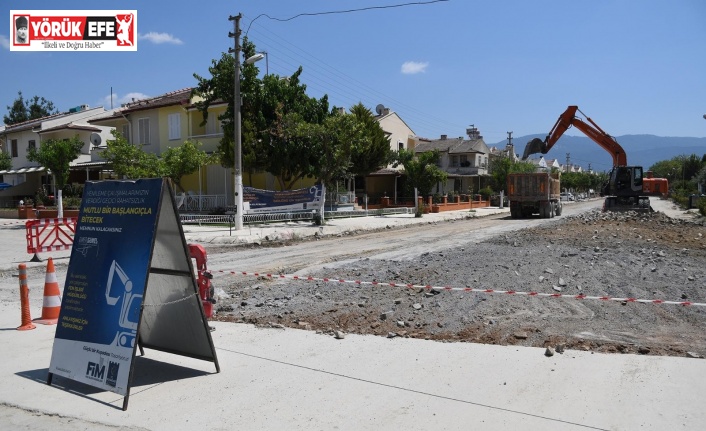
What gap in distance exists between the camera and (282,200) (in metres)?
24.9

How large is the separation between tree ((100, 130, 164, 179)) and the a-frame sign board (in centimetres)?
1992

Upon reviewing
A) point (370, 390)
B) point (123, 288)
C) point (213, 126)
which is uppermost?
point (213, 126)

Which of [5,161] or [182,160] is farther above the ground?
[5,161]

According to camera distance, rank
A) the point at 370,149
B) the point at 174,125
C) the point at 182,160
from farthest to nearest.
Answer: the point at 370,149 → the point at 174,125 → the point at 182,160

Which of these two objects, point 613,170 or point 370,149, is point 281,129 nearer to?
point 370,149

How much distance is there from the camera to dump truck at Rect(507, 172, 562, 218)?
107 feet

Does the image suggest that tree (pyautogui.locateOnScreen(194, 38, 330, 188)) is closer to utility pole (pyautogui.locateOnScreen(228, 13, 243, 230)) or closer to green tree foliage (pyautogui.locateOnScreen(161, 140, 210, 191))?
green tree foliage (pyautogui.locateOnScreen(161, 140, 210, 191))

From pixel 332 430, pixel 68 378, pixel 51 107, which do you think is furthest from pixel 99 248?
pixel 51 107

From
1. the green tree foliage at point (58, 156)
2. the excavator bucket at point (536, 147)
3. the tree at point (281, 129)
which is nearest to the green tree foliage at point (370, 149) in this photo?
the tree at point (281, 129)

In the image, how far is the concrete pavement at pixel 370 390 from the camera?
4.55 metres

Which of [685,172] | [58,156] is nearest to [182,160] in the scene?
[58,156]

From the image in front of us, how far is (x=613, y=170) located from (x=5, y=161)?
43697 mm

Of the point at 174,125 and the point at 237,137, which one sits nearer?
the point at 237,137

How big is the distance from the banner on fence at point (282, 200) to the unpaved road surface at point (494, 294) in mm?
8081
